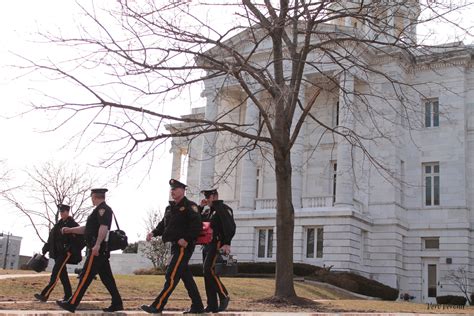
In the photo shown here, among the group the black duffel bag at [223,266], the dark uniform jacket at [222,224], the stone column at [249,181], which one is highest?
the stone column at [249,181]

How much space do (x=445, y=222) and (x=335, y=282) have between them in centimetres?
1099

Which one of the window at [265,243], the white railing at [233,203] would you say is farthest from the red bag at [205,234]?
the white railing at [233,203]

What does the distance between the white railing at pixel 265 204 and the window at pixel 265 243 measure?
1.47m

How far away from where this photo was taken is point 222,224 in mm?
11102

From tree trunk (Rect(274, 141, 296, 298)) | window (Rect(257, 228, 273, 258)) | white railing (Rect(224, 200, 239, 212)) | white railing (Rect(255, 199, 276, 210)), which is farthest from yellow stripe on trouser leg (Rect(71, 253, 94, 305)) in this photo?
white railing (Rect(224, 200, 239, 212))

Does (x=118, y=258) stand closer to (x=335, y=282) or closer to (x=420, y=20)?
(x=335, y=282)

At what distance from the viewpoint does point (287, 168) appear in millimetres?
17859

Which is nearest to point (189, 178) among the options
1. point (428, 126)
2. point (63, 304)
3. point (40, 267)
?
point (428, 126)

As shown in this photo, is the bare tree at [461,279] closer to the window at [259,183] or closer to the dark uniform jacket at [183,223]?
the window at [259,183]

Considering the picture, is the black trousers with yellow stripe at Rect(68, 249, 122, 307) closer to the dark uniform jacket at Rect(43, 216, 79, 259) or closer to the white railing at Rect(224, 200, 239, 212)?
the dark uniform jacket at Rect(43, 216, 79, 259)

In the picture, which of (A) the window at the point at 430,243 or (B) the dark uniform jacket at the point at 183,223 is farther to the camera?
(A) the window at the point at 430,243

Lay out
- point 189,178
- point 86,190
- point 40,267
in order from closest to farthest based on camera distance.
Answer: point 40,267, point 189,178, point 86,190

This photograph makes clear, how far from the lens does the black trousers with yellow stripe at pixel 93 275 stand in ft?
32.3

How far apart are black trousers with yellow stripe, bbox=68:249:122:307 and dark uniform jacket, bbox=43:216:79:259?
254cm
